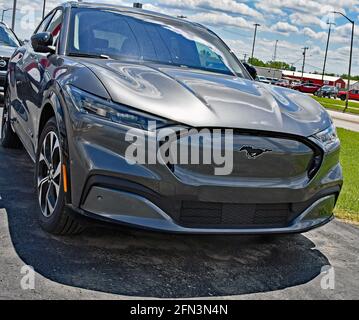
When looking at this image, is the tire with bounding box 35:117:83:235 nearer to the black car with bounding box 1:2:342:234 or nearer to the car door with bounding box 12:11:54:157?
the black car with bounding box 1:2:342:234

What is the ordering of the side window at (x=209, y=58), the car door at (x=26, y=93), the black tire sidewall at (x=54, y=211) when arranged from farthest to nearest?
the side window at (x=209, y=58), the car door at (x=26, y=93), the black tire sidewall at (x=54, y=211)

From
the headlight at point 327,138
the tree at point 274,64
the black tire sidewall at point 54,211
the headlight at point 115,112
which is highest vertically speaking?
the headlight at point 115,112

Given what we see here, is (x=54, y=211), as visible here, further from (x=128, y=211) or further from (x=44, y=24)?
(x=44, y=24)

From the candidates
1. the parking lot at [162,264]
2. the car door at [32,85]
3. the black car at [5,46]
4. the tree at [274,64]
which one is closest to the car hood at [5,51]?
the black car at [5,46]

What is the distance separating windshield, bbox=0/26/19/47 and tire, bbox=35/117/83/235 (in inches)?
304

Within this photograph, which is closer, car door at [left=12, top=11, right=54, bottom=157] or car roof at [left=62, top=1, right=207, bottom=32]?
car door at [left=12, top=11, right=54, bottom=157]

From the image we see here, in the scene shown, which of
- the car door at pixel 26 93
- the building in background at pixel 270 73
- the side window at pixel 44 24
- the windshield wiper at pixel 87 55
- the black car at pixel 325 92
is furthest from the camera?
the building in background at pixel 270 73

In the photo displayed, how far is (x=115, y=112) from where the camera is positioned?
2982 mm

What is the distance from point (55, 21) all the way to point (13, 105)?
113 cm

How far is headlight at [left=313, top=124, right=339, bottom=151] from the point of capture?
10.9 ft

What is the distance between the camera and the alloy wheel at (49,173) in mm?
3391

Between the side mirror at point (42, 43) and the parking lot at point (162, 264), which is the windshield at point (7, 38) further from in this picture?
the parking lot at point (162, 264)

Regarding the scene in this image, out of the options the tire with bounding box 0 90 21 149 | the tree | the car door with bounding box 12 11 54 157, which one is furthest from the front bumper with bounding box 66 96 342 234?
the tree

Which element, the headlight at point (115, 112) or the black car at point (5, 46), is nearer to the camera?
the headlight at point (115, 112)
